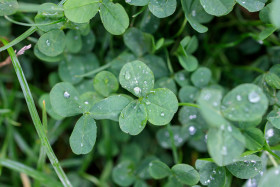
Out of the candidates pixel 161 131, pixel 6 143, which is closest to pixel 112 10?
pixel 161 131

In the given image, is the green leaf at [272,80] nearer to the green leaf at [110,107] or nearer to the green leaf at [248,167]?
the green leaf at [248,167]

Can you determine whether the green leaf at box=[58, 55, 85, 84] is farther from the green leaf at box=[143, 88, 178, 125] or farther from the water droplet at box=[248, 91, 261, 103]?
the water droplet at box=[248, 91, 261, 103]

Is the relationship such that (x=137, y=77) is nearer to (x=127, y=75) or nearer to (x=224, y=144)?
(x=127, y=75)

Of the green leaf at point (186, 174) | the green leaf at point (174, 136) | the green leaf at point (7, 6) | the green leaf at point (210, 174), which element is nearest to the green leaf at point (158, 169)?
the green leaf at point (186, 174)

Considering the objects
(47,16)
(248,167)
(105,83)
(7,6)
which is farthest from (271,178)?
(7,6)

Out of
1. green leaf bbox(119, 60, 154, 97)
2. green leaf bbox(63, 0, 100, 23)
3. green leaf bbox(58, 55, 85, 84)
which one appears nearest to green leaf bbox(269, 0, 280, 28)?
green leaf bbox(119, 60, 154, 97)
